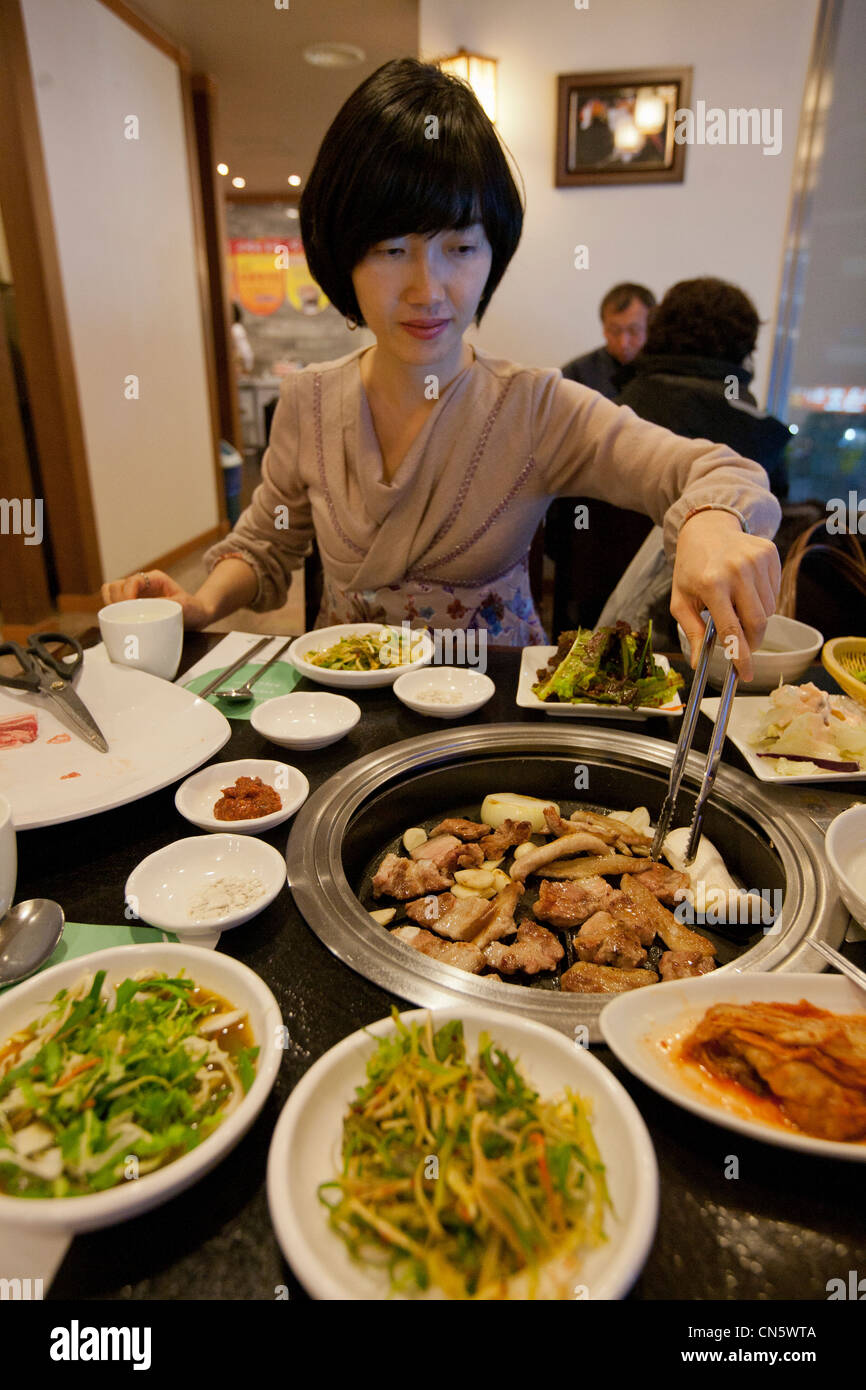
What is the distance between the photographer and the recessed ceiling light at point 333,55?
21.6ft

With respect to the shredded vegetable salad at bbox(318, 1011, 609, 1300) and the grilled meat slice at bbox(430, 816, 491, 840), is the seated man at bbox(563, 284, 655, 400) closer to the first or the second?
the grilled meat slice at bbox(430, 816, 491, 840)

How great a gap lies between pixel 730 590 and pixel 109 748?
44.6 inches

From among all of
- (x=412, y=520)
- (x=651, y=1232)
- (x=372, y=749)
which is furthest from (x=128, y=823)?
(x=412, y=520)

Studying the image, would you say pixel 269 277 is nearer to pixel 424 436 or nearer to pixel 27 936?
pixel 424 436

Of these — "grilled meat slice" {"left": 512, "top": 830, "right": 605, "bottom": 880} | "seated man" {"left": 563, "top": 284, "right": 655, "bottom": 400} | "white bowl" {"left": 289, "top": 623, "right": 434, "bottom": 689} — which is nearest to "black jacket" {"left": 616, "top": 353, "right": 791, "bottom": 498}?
"seated man" {"left": 563, "top": 284, "right": 655, "bottom": 400}

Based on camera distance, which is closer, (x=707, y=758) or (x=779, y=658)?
(x=707, y=758)

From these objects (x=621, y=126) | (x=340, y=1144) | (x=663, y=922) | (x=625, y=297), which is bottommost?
(x=663, y=922)

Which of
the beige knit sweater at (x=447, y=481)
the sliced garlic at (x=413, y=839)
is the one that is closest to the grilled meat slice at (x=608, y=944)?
the sliced garlic at (x=413, y=839)

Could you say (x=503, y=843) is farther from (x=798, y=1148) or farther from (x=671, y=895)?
(x=798, y=1148)

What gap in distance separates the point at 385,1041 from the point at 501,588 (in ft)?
5.98

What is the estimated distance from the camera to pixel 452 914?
1.21 meters

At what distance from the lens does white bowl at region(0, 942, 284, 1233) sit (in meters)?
0.60

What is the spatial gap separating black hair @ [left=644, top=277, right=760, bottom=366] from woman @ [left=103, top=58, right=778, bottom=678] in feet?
4.75

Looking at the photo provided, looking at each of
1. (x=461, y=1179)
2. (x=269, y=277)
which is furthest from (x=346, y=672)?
(x=269, y=277)
